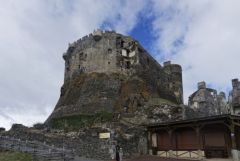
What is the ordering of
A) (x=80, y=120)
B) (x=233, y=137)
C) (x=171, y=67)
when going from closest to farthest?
(x=233, y=137)
(x=80, y=120)
(x=171, y=67)

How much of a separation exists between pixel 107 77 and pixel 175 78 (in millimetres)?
16431

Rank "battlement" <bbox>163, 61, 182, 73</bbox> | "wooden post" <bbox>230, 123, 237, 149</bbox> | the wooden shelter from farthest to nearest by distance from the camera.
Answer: "battlement" <bbox>163, 61, 182, 73</bbox> → the wooden shelter → "wooden post" <bbox>230, 123, 237, 149</bbox>

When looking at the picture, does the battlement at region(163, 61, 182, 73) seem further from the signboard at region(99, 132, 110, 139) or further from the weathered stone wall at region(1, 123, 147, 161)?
the signboard at region(99, 132, 110, 139)

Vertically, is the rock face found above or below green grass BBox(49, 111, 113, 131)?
above

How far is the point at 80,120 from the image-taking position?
34250mm

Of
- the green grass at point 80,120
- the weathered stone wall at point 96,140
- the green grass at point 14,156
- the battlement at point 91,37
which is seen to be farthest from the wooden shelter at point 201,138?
the battlement at point 91,37

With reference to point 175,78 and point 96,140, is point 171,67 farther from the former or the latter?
point 96,140

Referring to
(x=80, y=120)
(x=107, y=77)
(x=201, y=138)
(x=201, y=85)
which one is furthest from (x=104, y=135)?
(x=201, y=85)

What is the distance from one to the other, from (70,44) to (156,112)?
18.1 metres

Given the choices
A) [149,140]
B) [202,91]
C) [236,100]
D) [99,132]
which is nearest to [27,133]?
[99,132]

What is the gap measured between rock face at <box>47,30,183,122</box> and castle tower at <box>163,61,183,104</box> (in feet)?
13.4

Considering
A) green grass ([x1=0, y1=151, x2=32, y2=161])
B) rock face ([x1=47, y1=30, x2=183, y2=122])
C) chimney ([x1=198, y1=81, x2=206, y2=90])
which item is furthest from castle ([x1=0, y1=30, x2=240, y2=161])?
green grass ([x1=0, y1=151, x2=32, y2=161])

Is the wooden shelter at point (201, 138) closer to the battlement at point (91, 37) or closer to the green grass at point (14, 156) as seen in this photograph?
the green grass at point (14, 156)

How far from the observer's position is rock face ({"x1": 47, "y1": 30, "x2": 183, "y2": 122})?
36250 millimetres
